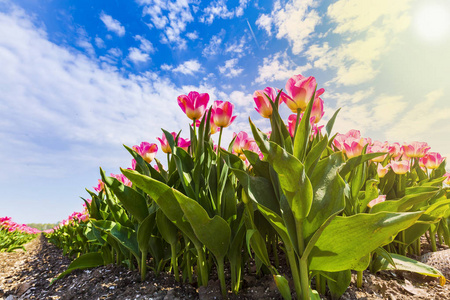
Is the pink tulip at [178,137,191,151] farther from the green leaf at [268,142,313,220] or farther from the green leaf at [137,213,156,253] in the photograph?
the green leaf at [268,142,313,220]

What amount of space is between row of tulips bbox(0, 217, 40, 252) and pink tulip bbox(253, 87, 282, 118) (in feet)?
19.3

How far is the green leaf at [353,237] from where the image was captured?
105 cm

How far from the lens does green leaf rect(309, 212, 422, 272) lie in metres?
1.05

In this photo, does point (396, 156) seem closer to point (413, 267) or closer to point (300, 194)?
point (413, 267)

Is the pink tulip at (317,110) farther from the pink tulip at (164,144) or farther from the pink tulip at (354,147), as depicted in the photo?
the pink tulip at (164,144)

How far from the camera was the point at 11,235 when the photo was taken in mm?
5941

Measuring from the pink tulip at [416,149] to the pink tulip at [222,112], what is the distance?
2.51m

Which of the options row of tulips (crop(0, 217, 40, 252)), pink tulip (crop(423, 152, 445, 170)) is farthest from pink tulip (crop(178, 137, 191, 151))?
row of tulips (crop(0, 217, 40, 252))

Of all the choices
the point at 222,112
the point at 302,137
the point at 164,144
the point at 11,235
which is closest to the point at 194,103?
the point at 222,112

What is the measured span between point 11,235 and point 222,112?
6874mm

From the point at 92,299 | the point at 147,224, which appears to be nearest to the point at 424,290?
the point at 147,224

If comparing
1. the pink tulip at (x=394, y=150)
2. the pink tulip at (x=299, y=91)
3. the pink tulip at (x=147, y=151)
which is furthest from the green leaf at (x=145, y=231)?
the pink tulip at (x=394, y=150)

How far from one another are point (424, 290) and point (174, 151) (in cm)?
207

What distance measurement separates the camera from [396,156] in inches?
115
